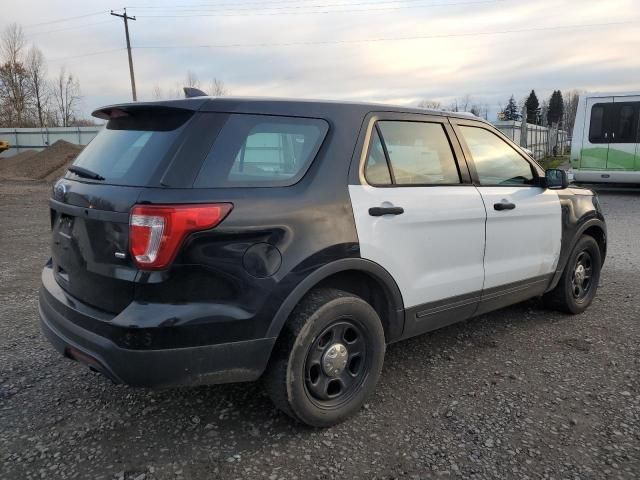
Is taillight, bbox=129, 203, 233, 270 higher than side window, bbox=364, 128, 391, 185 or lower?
lower

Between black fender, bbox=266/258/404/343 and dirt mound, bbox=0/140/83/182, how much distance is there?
2409 centimetres

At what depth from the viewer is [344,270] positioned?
288 cm

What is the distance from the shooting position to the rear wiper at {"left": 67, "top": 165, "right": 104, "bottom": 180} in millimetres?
2811

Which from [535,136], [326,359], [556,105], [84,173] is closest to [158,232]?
[84,173]

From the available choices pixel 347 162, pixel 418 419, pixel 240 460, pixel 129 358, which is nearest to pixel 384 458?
pixel 418 419

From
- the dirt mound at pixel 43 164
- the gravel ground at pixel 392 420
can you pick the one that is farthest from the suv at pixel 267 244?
the dirt mound at pixel 43 164

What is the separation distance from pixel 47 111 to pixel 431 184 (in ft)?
210

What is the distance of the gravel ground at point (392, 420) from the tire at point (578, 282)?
1.24 feet

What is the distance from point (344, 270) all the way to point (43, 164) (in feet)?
90.3

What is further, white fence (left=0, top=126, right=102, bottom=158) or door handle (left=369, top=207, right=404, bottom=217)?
white fence (left=0, top=126, right=102, bottom=158)

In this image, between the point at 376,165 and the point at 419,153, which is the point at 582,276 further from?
the point at 376,165

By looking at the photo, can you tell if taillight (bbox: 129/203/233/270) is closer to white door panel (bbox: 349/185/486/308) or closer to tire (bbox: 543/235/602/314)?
white door panel (bbox: 349/185/486/308)

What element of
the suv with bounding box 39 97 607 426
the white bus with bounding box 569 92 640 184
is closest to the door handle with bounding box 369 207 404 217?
the suv with bounding box 39 97 607 426

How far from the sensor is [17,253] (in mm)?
7477
